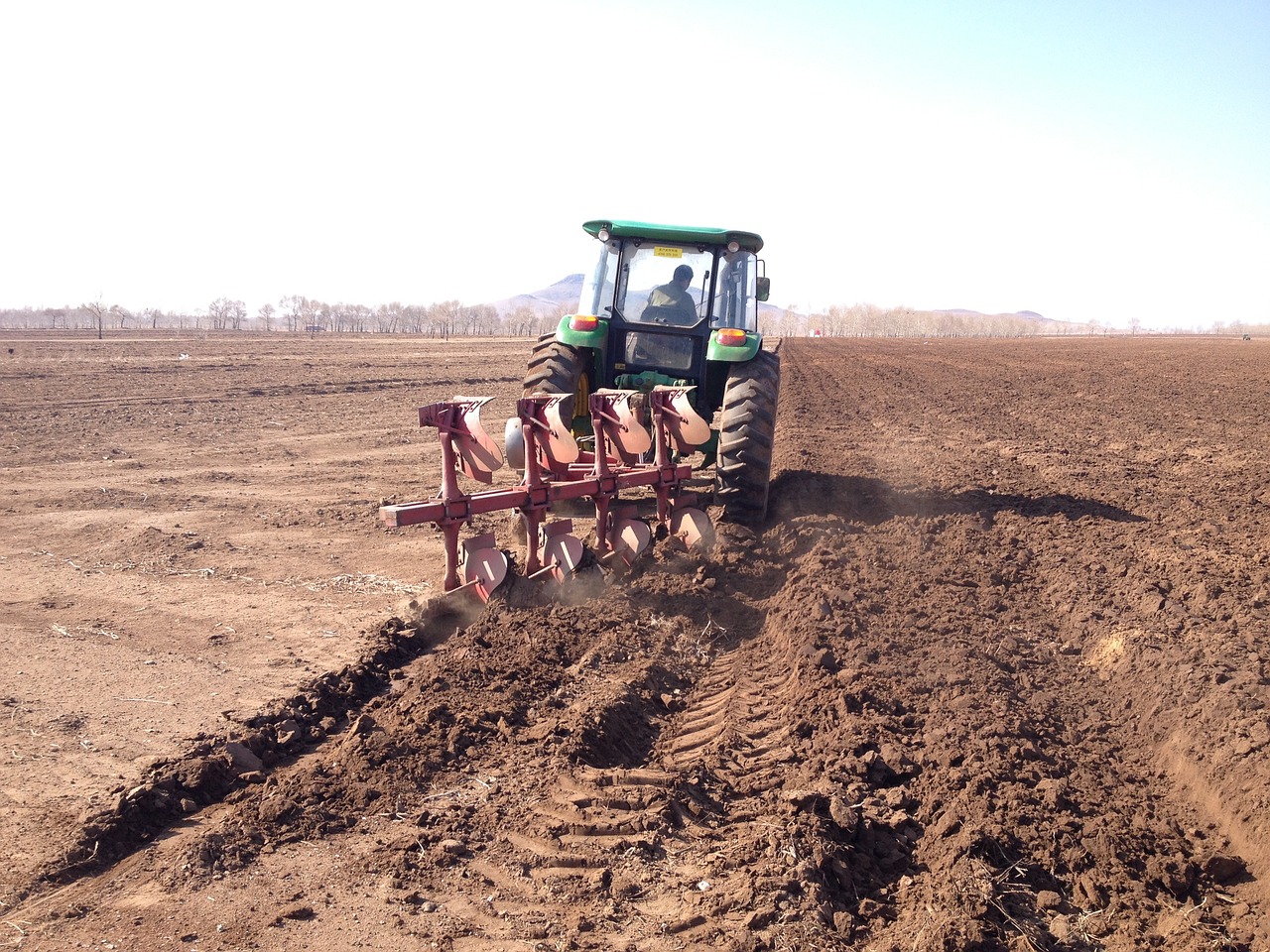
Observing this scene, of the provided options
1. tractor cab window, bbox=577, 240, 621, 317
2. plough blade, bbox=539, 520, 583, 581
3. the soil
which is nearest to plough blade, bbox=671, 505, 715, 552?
the soil

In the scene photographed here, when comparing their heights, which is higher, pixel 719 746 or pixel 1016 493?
pixel 1016 493

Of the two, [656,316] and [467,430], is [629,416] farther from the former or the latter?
[656,316]

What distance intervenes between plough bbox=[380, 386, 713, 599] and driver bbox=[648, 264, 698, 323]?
137cm

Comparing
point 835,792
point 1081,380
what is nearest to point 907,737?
point 835,792

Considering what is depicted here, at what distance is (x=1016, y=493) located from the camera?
8.59m

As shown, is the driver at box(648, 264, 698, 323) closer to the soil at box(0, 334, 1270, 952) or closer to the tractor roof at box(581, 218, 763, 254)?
the tractor roof at box(581, 218, 763, 254)

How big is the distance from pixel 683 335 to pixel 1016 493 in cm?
330

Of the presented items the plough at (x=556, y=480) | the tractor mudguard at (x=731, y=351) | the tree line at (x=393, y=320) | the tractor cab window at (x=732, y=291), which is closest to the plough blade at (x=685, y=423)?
the plough at (x=556, y=480)

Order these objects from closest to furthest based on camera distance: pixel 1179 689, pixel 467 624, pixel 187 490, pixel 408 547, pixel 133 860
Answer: pixel 133 860 → pixel 1179 689 → pixel 467 624 → pixel 408 547 → pixel 187 490

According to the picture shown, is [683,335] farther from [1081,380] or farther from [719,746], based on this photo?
[1081,380]

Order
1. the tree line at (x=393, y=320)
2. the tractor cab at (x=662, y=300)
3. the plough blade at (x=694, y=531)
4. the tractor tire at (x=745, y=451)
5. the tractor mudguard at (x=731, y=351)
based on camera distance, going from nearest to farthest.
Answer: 1. the plough blade at (x=694, y=531)
2. the tractor tire at (x=745, y=451)
3. the tractor mudguard at (x=731, y=351)
4. the tractor cab at (x=662, y=300)
5. the tree line at (x=393, y=320)

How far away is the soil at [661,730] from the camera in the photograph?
294cm

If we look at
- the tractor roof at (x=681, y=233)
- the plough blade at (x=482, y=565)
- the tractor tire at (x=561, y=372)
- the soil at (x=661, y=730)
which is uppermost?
the tractor roof at (x=681, y=233)

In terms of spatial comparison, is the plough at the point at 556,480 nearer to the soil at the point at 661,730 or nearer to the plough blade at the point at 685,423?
the plough blade at the point at 685,423
